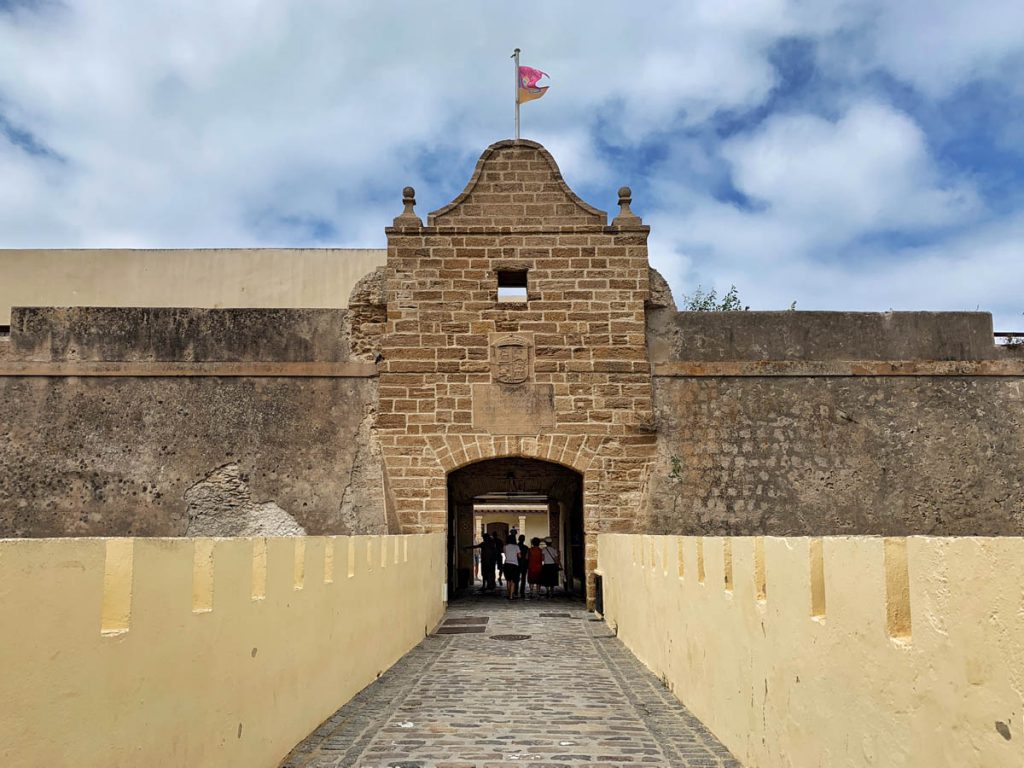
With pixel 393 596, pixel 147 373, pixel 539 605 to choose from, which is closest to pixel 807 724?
pixel 393 596

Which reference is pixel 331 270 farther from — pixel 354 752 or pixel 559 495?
pixel 354 752

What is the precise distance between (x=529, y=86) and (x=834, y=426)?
254 inches

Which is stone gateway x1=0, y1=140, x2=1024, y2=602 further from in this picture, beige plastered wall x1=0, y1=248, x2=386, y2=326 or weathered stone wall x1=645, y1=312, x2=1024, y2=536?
beige plastered wall x1=0, y1=248, x2=386, y2=326

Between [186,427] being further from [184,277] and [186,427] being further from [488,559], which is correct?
[184,277]

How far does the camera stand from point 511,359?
1255cm

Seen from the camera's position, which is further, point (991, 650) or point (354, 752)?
point (354, 752)

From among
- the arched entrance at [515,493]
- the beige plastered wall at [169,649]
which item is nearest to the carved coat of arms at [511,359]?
the arched entrance at [515,493]

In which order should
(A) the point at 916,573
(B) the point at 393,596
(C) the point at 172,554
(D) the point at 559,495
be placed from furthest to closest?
(D) the point at 559,495 → (B) the point at 393,596 → (C) the point at 172,554 → (A) the point at 916,573

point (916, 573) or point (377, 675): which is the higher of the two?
point (916, 573)

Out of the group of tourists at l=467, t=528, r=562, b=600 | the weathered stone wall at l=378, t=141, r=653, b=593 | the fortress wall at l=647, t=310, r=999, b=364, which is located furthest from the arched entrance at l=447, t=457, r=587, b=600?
the fortress wall at l=647, t=310, r=999, b=364

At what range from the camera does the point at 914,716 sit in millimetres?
2697

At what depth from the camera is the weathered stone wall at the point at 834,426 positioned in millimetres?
12484

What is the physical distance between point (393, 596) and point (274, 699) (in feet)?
11.3

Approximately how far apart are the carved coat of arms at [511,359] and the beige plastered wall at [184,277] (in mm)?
8844
